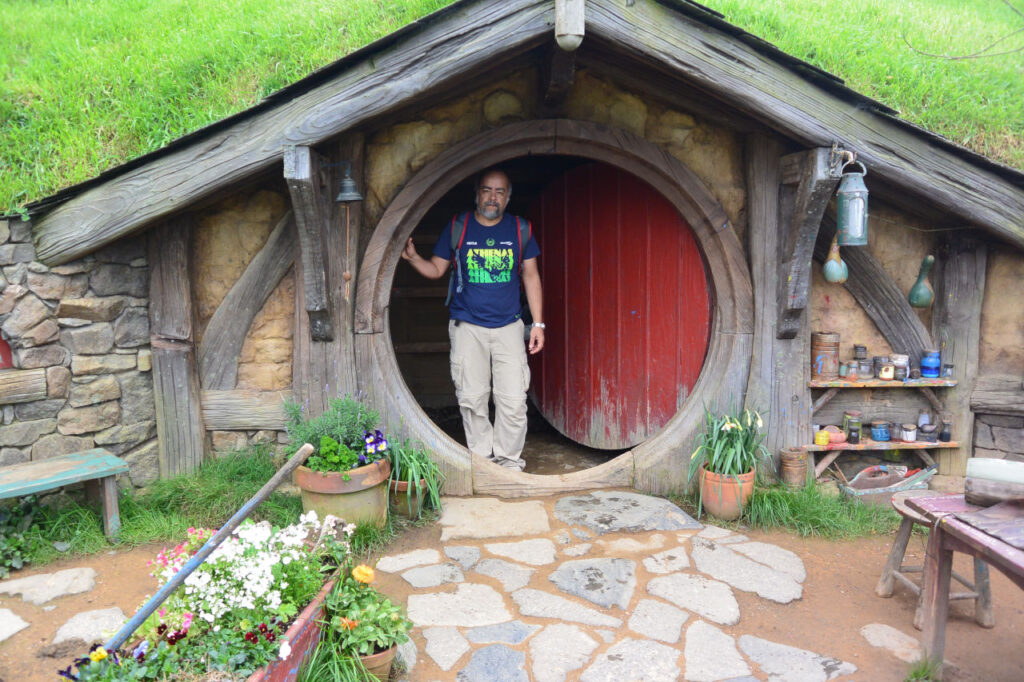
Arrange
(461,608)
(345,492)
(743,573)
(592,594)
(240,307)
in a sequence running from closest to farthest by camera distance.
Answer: (461,608), (592,594), (743,573), (345,492), (240,307)

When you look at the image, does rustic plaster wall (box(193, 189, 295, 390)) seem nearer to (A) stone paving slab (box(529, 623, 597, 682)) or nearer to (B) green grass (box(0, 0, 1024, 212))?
(B) green grass (box(0, 0, 1024, 212))

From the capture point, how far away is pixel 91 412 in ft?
13.1

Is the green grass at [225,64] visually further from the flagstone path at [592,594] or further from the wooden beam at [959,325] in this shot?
the flagstone path at [592,594]

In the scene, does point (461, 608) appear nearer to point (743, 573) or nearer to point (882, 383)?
point (743, 573)

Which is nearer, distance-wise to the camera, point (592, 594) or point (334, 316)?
point (592, 594)

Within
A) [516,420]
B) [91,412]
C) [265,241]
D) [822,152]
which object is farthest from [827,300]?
[91,412]

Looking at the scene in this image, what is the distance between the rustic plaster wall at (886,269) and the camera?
4.45 m

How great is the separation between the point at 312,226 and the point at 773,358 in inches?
118

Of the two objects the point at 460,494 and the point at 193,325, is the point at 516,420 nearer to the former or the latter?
the point at 460,494

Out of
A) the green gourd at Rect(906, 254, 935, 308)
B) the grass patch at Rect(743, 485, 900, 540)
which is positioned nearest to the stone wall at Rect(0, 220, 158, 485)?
the grass patch at Rect(743, 485, 900, 540)

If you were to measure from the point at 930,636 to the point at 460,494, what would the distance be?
8.68 ft

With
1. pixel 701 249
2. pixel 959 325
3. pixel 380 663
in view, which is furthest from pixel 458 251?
pixel 959 325

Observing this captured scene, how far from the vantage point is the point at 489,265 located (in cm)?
469

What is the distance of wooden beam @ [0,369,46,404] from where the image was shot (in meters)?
3.68
